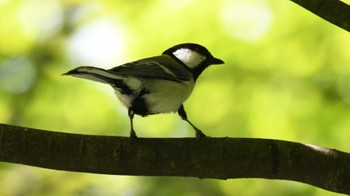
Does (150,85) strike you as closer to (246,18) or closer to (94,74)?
(94,74)

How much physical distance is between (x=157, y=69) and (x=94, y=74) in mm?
695

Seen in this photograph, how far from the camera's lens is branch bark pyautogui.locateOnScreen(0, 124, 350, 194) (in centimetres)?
300

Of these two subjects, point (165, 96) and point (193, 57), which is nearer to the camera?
point (165, 96)

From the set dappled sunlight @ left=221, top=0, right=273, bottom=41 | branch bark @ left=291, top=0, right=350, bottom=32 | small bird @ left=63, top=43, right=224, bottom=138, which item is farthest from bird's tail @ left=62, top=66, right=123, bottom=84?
dappled sunlight @ left=221, top=0, right=273, bottom=41

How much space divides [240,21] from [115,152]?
3.31 m

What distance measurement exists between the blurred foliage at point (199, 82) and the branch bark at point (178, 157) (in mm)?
2466

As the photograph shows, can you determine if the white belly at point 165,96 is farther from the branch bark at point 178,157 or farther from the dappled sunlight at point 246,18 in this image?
the dappled sunlight at point 246,18

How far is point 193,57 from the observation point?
4.68m

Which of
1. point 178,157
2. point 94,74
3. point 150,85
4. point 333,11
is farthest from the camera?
point 150,85

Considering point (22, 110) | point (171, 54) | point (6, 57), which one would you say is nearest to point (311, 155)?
point (171, 54)

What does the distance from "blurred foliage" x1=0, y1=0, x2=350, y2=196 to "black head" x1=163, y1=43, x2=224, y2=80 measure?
3.76 feet

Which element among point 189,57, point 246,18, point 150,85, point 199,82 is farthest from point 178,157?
point 246,18

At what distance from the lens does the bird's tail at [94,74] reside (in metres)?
3.04

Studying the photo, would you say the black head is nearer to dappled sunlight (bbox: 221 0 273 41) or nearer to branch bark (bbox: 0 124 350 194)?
dappled sunlight (bbox: 221 0 273 41)
